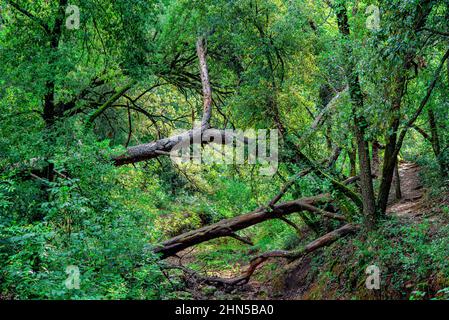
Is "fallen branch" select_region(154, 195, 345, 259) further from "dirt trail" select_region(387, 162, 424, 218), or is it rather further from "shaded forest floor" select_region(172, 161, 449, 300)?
"dirt trail" select_region(387, 162, 424, 218)

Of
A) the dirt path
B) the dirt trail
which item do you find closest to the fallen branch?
the dirt path

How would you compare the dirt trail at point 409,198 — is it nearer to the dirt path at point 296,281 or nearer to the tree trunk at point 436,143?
the dirt path at point 296,281

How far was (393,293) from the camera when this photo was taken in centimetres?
792

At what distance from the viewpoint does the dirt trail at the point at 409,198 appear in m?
11.2

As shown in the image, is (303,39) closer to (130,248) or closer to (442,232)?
(442,232)

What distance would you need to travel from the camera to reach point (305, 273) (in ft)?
38.1

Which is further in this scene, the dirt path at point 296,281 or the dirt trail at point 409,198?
the dirt trail at point 409,198

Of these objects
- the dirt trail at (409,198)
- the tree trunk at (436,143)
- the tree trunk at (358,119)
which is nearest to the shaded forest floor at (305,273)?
the dirt trail at (409,198)

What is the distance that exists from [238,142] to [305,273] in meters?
3.61

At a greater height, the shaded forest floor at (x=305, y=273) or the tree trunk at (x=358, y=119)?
the tree trunk at (x=358, y=119)

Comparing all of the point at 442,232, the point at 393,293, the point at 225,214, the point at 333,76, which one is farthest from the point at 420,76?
the point at 225,214

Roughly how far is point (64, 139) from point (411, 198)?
8749 mm

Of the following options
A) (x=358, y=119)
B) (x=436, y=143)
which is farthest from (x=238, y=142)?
(x=436, y=143)

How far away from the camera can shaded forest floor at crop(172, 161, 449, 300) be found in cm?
994
